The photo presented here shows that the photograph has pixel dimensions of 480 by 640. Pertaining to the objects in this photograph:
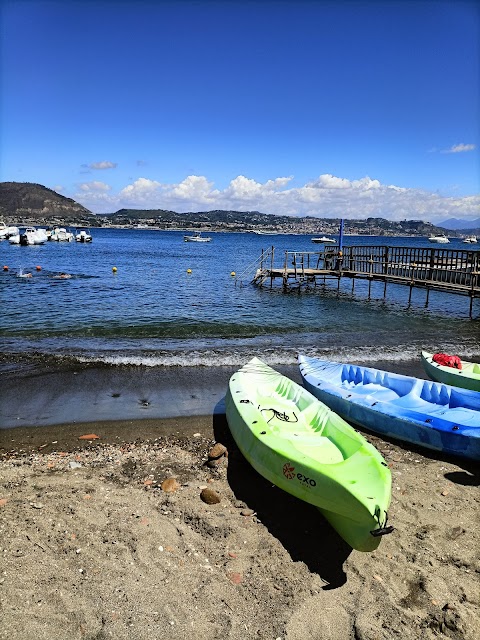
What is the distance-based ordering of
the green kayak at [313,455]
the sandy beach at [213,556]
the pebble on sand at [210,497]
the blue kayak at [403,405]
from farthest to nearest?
the blue kayak at [403,405] < the pebble on sand at [210,497] < the green kayak at [313,455] < the sandy beach at [213,556]

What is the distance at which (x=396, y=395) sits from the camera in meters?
9.55

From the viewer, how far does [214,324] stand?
19.0 meters

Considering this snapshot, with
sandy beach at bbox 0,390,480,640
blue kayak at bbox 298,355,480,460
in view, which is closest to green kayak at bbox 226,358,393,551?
sandy beach at bbox 0,390,480,640

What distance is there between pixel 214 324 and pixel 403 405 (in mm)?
11072

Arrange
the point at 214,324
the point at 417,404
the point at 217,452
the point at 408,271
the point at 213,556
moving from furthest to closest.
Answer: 1. the point at 408,271
2. the point at 214,324
3. the point at 417,404
4. the point at 217,452
5. the point at 213,556

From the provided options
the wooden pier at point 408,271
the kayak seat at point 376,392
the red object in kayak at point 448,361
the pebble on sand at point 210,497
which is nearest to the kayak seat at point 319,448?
the pebble on sand at point 210,497

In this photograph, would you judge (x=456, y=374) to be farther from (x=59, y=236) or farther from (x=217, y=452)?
(x=59, y=236)

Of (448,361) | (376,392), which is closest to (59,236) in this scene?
(448,361)

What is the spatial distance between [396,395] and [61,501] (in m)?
6.75

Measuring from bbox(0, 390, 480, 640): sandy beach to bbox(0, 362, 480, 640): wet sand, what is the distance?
0.01m

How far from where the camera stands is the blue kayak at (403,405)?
25.2ft

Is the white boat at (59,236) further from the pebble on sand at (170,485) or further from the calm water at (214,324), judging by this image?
the pebble on sand at (170,485)

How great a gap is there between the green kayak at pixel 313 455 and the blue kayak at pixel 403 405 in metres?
1.31

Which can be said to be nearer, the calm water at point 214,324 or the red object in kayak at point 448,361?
the red object in kayak at point 448,361
